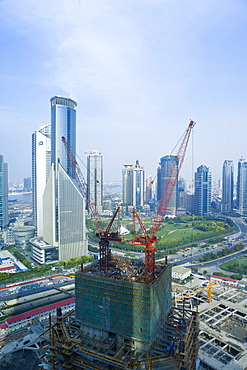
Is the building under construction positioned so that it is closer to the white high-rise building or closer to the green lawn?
the green lawn

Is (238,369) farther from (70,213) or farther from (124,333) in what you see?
(70,213)

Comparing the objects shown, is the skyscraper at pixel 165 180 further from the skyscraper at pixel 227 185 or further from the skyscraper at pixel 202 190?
the skyscraper at pixel 227 185

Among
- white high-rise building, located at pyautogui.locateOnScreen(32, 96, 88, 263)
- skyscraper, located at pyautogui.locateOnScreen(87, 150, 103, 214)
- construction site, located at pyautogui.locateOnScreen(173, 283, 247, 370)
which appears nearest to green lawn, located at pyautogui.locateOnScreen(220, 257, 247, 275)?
construction site, located at pyautogui.locateOnScreen(173, 283, 247, 370)

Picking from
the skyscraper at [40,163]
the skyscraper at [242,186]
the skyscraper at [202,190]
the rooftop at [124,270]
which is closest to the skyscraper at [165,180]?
the skyscraper at [202,190]

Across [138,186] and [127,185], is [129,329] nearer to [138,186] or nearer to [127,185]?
[138,186]

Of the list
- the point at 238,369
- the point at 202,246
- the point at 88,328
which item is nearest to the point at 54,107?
Result: the point at 202,246

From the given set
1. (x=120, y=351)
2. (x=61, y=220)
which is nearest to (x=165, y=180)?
(x=61, y=220)

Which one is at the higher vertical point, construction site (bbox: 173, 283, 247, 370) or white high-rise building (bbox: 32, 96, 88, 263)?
white high-rise building (bbox: 32, 96, 88, 263)
